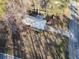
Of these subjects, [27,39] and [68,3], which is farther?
[68,3]

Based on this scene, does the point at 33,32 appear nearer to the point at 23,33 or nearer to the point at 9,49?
the point at 23,33

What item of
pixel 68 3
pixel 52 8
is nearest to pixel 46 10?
pixel 52 8

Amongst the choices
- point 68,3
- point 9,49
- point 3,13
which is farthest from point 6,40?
point 68,3

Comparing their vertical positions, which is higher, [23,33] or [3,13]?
[3,13]

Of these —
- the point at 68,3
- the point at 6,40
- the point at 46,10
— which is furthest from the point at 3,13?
the point at 68,3

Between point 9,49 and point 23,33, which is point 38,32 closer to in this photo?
point 23,33

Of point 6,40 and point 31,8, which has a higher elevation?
point 31,8

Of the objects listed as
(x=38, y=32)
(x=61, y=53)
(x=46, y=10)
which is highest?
(x=46, y=10)
